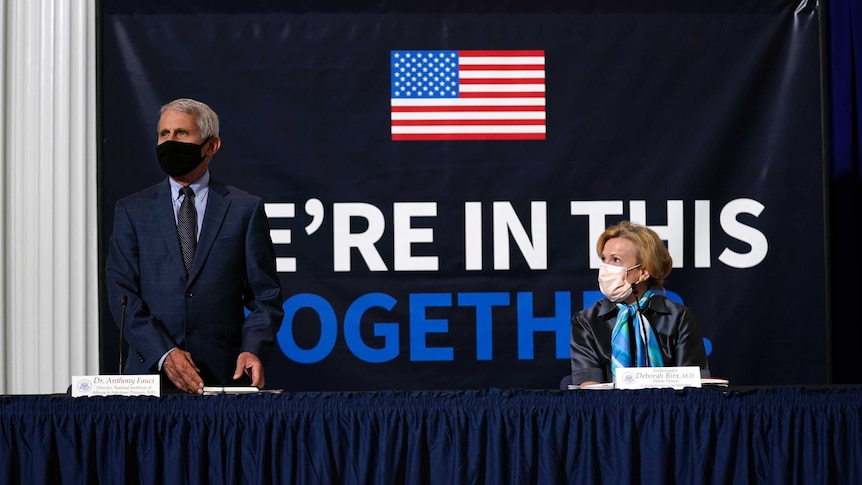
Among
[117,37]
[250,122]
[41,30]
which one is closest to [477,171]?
[250,122]

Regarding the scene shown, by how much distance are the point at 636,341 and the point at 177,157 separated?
158 cm

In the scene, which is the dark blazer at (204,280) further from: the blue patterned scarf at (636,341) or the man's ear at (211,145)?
the blue patterned scarf at (636,341)

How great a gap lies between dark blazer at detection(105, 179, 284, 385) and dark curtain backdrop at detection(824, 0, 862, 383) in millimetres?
2418

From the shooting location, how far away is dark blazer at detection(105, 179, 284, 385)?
3.03 meters

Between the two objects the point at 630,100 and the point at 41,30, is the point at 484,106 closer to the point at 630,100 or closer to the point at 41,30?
the point at 630,100

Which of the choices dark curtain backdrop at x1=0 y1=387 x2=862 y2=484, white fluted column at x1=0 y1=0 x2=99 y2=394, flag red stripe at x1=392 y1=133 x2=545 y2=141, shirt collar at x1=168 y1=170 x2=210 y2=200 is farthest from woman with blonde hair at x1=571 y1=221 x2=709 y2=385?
white fluted column at x1=0 y1=0 x2=99 y2=394

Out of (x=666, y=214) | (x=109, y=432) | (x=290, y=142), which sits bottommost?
(x=109, y=432)

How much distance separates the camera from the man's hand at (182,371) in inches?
109

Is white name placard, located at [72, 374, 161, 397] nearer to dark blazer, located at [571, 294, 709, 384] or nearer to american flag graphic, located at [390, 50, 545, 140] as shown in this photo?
dark blazer, located at [571, 294, 709, 384]

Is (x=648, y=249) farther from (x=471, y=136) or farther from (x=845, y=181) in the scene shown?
(x=845, y=181)

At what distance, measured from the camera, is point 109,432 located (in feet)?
6.74

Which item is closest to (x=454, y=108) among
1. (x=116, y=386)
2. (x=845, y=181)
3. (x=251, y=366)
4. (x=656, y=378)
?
(x=251, y=366)

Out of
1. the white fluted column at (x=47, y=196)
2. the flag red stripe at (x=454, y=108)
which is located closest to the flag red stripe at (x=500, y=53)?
the flag red stripe at (x=454, y=108)

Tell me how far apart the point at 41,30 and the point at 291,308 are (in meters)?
1.58
